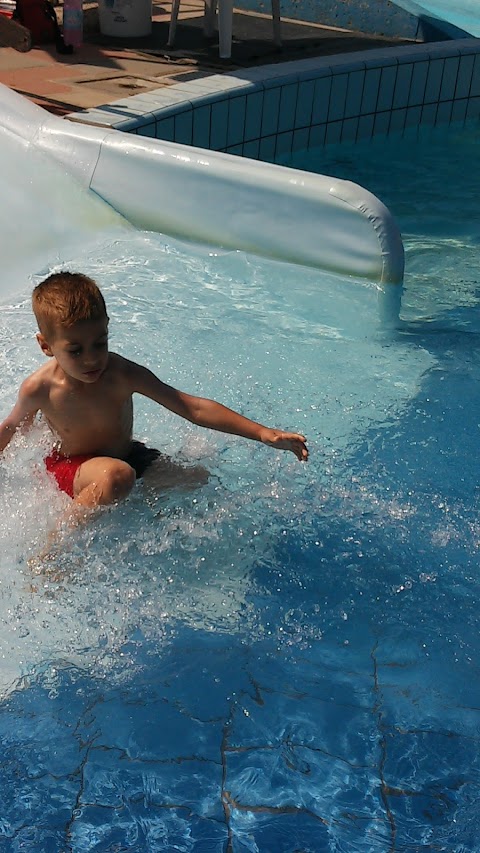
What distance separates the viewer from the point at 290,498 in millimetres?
3182

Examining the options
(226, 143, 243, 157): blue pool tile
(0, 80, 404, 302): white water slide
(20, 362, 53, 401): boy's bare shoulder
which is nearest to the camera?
(20, 362, 53, 401): boy's bare shoulder

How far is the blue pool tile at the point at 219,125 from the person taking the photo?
595cm

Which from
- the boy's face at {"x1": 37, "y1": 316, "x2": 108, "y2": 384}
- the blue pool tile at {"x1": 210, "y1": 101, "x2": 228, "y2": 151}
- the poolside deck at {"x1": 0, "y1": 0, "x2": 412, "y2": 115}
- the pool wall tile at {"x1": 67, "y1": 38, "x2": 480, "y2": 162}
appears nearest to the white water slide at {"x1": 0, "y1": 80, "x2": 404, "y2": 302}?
the pool wall tile at {"x1": 67, "y1": 38, "x2": 480, "y2": 162}

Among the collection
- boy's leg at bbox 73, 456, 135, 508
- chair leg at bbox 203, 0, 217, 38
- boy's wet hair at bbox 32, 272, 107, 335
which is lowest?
boy's leg at bbox 73, 456, 135, 508

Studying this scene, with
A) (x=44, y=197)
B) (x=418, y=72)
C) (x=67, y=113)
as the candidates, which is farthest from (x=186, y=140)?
(x=418, y=72)

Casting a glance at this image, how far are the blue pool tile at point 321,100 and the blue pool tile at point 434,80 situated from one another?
1002mm

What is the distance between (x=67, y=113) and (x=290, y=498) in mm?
3243

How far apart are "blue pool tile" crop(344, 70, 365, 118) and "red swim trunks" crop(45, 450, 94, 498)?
15.2ft

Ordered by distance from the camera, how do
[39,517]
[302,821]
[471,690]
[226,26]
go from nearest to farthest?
1. [302,821]
2. [471,690]
3. [39,517]
4. [226,26]

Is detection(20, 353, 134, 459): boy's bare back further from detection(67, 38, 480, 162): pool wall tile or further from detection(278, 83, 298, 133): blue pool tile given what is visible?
detection(278, 83, 298, 133): blue pool tile

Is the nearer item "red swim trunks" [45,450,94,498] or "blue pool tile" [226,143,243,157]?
"red swim trunks" [45,450,94,498]

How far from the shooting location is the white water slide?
4.48 m

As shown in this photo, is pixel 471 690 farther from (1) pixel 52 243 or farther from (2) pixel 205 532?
(1) pixel 52 243

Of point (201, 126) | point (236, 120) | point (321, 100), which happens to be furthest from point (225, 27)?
point (201, 126)
